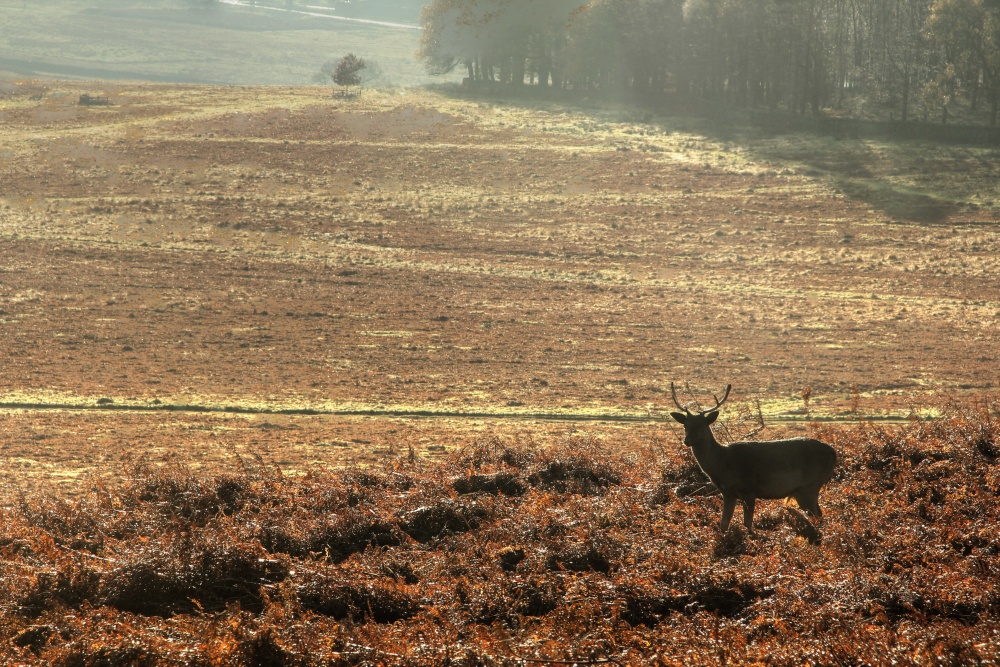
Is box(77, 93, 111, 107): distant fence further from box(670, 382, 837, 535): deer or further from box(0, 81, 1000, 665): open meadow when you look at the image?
box(670, 382, 837, 535): deer

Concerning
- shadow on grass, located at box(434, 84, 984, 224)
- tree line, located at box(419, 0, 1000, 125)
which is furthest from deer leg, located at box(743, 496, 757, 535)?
tree line, located at box(419, 0, 1000, 125)

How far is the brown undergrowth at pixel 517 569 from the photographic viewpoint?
793 cm

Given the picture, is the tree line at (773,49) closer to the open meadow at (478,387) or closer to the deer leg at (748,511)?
the open meadow at (478,387)

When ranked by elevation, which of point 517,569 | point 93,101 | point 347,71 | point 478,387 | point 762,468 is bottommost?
point 478,387

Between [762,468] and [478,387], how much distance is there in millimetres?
14787

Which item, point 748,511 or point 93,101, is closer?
point 748,511

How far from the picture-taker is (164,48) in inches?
6619

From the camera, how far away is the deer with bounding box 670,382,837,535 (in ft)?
33.6

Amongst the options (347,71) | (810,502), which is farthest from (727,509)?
(347,71)

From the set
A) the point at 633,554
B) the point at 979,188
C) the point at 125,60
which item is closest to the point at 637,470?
the point at 633,554

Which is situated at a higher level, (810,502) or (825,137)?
(825,137)

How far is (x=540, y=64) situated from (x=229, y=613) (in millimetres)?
89269

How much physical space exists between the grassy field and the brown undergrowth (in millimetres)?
136960

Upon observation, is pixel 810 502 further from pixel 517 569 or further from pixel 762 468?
pixel 517 569
